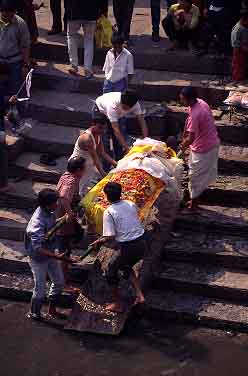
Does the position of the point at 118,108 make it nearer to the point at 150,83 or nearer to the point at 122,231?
the point at 122,231

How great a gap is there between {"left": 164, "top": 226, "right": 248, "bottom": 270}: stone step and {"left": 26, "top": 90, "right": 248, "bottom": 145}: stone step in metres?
2.03

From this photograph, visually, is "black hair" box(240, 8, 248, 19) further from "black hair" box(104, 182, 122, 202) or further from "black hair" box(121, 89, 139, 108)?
"black hair" box(104, 182, 122, 202)

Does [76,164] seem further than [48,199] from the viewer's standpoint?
Yes

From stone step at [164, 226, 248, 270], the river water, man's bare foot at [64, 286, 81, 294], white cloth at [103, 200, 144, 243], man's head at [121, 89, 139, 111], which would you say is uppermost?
man's head at [121, 89, 139, 111]

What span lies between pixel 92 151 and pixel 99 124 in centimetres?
35

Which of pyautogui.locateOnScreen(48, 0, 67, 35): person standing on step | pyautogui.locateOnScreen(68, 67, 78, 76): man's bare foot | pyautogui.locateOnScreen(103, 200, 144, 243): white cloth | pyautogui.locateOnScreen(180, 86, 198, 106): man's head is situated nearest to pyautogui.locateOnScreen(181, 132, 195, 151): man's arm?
pyautogui.locateOnScreen(180, 86, 198, 106): man's head

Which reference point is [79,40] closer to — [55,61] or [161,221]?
[55,61]

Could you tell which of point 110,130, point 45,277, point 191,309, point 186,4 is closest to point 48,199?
point 45,277

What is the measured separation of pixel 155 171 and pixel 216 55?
423cm

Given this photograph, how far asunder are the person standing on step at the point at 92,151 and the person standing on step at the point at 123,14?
4.05 meters

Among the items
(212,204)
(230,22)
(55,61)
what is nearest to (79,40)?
(55,61)

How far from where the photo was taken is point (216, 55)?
576 inches

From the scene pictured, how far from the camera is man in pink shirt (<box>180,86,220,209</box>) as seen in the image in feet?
36.4

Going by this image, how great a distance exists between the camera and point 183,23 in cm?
1463
